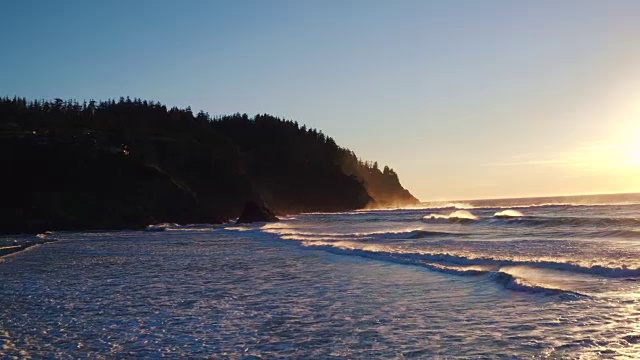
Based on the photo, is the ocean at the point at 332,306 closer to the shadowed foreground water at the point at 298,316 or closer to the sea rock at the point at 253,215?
→ the shadowed foreground water at the point at 298,316

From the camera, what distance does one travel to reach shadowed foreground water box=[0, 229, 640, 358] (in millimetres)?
10625

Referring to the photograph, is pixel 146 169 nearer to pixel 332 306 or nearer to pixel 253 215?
pixel 253 215

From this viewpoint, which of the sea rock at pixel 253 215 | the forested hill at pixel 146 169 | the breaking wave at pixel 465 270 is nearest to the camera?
the breaking wave at pixel 465 270

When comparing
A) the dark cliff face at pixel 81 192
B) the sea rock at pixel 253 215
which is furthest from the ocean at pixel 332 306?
the sea rock at pixel 253 215

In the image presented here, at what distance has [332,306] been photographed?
14.9 m

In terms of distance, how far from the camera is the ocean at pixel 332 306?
35.1 ft

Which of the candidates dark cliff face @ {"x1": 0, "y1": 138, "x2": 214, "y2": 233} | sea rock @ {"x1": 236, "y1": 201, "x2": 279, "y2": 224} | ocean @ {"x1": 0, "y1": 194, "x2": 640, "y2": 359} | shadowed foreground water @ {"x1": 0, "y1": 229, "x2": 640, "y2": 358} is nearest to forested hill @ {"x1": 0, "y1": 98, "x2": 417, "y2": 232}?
dark cliff face @ {"x1": 0, "y1": 138, "x2": 214, "y2": 233}

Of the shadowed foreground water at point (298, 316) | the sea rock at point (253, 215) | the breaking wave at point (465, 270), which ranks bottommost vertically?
the shadowed foreground water at point (298, 316)

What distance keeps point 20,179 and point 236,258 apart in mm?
57853

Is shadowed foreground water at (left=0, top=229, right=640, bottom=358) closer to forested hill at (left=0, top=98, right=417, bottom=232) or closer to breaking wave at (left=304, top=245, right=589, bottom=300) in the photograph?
breaking wave at (left=304, top=245, right=589, bottom=300)

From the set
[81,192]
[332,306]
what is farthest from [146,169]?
[332,306]

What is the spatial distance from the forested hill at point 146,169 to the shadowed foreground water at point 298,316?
188 feet

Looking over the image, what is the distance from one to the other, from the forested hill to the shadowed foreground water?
57207 mm

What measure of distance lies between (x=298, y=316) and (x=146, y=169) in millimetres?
78986
